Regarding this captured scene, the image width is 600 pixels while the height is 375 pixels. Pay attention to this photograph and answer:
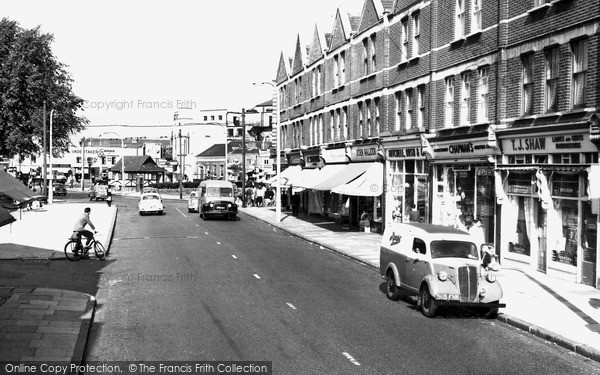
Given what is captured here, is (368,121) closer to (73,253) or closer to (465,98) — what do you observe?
(465,98)

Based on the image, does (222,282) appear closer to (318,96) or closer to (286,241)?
(286,241)

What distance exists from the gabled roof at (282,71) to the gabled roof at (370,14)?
18.6m

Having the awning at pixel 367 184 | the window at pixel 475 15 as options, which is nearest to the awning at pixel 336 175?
the awning at pixel 367 184

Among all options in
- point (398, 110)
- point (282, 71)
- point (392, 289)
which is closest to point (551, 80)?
point (392, 289)

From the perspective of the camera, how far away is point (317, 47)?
46.1m

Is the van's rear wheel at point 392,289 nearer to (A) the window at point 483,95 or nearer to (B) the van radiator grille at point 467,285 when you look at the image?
(B) the van radiator grille at point 467,285

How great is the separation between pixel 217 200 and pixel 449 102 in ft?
67.1

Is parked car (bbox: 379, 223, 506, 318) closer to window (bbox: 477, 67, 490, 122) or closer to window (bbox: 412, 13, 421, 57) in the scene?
window (bbox: 477, 67, 490, 122)

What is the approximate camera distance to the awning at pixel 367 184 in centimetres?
3175

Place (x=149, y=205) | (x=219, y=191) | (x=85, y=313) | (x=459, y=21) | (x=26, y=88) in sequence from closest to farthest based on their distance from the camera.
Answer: (x=85, y=313) < (x=459, y=21) < (x=219, y=191) < (x=149, y=205) < (x=26, y=88)

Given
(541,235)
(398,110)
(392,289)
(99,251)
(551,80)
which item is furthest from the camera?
(398,110)

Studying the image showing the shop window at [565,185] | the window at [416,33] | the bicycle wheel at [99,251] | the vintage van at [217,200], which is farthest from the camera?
the vintage van at [217,200]

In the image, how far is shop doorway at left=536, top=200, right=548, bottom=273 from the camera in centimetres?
2036

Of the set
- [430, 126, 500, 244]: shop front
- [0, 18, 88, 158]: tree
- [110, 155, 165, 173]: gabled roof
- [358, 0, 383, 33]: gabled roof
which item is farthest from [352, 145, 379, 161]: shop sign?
[110, 155, 165, 173]: gabled roof
